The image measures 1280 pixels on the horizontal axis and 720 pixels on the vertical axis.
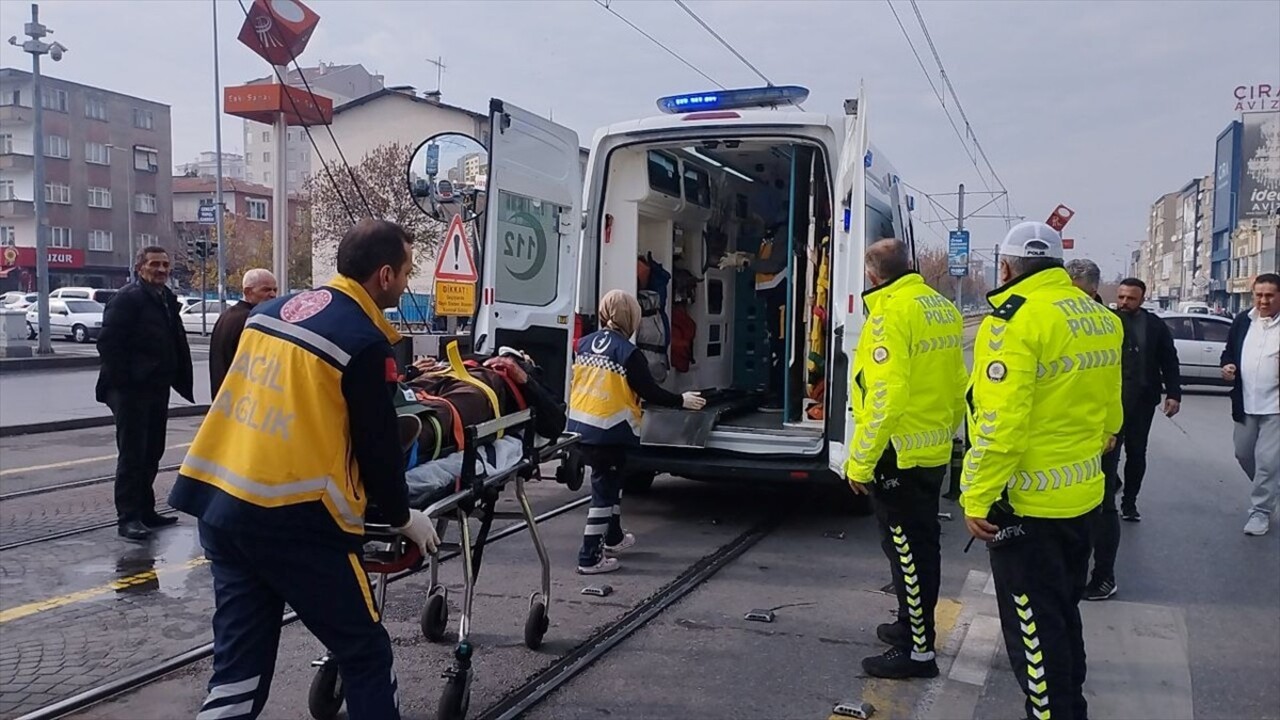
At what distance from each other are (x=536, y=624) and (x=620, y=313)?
2.08 m

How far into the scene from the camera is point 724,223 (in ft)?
33.5

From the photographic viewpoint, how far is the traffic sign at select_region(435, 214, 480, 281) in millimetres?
10758

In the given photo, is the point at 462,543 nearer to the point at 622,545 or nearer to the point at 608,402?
the point at 608,402

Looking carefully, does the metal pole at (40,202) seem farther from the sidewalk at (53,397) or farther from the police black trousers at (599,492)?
the police black trousers at (599,492)

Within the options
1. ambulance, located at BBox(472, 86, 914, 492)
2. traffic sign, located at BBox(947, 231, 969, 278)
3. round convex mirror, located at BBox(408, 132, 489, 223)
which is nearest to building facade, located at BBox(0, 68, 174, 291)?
traffic sign, located at BBox(947, 231, 969, 278)

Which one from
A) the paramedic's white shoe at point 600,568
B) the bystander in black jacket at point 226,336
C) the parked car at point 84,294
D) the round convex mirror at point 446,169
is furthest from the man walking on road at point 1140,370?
the parked car at point 84,294

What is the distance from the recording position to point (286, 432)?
289 cm

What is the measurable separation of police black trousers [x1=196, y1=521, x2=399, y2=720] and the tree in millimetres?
30339

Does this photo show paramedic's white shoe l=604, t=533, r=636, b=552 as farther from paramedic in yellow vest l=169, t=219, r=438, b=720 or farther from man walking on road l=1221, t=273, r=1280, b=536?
man walking on road l=1221, t=273, r=1280, b=536

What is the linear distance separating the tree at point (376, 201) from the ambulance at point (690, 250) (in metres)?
24.6

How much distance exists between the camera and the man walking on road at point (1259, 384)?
7195 millimetres

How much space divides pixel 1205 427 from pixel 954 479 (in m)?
10.3

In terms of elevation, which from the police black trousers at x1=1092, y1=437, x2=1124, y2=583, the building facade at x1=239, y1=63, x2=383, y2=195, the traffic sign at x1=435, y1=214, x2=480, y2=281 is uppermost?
the building facade at x1=239, y1=63, x2=383, y2=195

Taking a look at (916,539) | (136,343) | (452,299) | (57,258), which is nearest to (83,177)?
(57,258)
